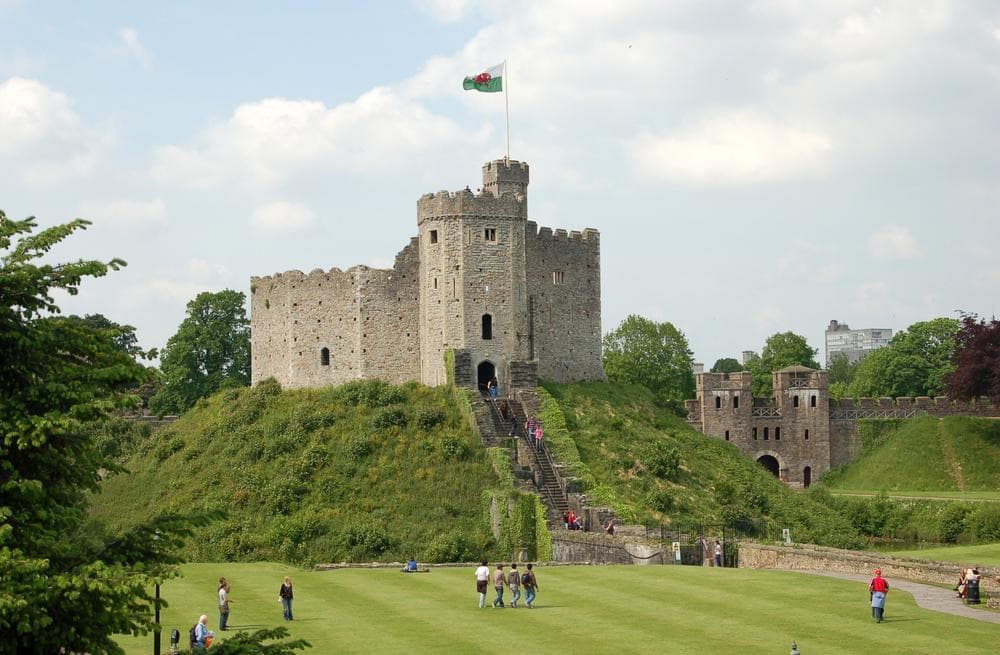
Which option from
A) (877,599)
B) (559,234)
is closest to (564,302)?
(559,234)

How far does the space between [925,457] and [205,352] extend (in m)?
44.2

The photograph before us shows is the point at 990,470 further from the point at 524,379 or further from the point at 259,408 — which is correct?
the point at 259,408

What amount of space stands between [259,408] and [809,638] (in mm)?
36133

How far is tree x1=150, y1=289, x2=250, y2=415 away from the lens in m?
82.5

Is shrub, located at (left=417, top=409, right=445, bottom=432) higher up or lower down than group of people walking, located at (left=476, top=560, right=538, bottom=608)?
higher up

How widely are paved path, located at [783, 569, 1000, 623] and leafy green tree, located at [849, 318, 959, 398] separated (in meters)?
71.5

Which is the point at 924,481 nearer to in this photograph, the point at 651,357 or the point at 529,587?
the point at 651,357

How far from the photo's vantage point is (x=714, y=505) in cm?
5294

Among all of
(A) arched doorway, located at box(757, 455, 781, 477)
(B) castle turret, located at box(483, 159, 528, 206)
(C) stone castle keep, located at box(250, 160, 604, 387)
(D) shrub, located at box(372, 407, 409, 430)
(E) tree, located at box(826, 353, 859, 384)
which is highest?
(B) castle turret, located at box(483, 159, 528, 206)

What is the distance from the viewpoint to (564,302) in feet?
201

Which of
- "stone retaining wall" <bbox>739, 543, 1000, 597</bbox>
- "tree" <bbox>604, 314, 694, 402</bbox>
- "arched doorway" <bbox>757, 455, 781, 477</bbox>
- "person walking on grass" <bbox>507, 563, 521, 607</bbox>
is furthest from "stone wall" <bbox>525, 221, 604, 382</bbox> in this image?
"tree" <bbox>604, 314, 694, 402</bbox>

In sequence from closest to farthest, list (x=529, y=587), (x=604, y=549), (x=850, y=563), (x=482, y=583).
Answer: (x=482, y=583) < (x=529, y=587) < (x=850, y=563) < (x=604, y=549)

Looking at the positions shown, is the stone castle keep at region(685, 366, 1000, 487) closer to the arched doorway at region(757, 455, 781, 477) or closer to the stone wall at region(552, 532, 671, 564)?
the arched doorway at region(757, 455, 781, 477)

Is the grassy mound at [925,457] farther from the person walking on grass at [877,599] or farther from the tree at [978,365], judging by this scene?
the person walking on grass at [877,599]
